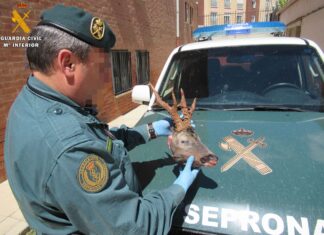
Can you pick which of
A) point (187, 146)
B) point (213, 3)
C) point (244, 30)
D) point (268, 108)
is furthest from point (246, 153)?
point (213, 3)

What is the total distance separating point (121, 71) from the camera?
7973mm

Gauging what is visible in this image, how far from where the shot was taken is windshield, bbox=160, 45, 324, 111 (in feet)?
8.63

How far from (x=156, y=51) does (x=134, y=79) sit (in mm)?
2836

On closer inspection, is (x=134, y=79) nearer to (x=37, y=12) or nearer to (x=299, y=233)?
(x=37, y=12)

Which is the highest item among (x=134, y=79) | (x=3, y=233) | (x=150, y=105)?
(x=150, y=105)

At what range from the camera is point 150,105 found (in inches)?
112

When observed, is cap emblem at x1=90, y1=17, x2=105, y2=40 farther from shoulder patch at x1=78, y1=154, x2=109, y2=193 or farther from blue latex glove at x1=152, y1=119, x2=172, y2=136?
blue latex glove at x1=152, y1=119, x2=172, y2=136

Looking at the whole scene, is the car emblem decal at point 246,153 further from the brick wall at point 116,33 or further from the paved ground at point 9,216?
the paved ground at point 9,216

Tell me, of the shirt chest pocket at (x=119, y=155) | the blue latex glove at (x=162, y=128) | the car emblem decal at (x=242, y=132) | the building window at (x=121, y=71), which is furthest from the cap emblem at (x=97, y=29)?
the building window at (x=121, y=71)

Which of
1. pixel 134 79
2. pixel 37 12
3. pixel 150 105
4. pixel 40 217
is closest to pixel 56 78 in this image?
pixel 40 217

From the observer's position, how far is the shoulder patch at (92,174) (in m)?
1.08

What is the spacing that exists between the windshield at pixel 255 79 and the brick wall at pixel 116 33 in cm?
97

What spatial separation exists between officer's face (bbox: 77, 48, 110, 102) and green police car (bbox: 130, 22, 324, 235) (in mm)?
675

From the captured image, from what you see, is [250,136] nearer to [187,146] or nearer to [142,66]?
[187,146]
